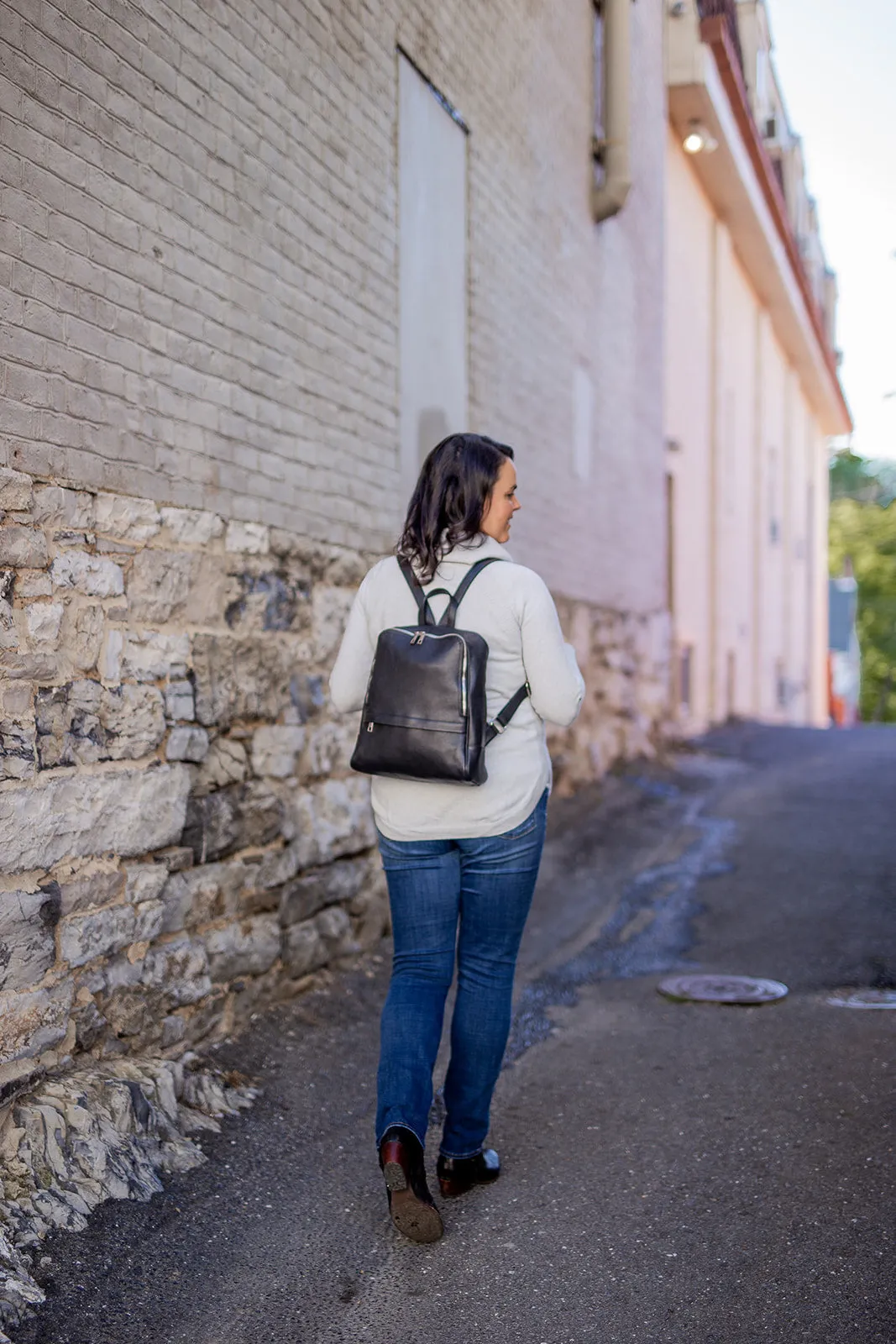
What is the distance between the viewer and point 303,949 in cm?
471

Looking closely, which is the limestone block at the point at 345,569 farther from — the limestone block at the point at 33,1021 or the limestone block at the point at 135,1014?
the limestone block at the point at 33,1021

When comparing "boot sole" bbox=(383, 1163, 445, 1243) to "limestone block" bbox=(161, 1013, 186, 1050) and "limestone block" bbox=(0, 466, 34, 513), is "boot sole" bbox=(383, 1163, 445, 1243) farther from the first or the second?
"limestone block" bbox=(0, 466, 34, 513)

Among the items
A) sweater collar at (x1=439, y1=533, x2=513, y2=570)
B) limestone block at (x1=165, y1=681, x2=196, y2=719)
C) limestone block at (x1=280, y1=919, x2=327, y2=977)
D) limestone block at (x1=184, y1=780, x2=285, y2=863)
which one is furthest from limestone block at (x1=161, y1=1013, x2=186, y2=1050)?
sweater collar at (x1=439, y1=533, x2=513, y2=570)

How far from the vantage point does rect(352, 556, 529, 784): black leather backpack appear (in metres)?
2.90

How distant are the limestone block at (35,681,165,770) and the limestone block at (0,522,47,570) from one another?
1.10 feet

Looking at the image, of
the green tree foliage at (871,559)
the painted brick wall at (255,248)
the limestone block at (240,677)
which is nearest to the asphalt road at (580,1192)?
the limestone block at (240,677)

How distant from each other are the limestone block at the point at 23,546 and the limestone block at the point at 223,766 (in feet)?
3.39

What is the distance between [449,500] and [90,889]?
144cm

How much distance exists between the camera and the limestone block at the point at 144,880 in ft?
12.0

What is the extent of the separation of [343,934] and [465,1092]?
1.97 meters

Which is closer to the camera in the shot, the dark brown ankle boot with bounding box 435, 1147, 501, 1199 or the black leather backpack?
the black leather backpack

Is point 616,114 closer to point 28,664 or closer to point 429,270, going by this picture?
point 429,270

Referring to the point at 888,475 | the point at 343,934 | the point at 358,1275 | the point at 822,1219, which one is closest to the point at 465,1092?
the point at 358,1275

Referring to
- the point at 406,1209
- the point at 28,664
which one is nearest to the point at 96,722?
the point at 28,664
